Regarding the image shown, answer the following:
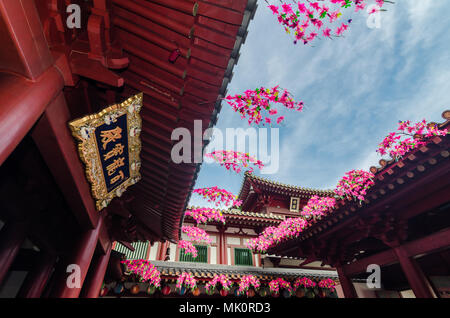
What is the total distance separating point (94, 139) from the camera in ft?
7.46

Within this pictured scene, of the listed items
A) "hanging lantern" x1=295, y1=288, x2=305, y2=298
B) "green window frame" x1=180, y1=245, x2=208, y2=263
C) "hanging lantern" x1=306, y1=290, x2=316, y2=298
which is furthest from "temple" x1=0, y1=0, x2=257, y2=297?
"hanging lantern" x1=306, y1=290, x2=316, y2=298

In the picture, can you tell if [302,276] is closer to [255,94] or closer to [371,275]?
[371,275]

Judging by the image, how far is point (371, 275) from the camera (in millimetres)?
7453

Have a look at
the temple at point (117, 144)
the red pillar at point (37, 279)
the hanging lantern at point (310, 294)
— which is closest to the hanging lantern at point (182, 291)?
the temple at point (117, 144)

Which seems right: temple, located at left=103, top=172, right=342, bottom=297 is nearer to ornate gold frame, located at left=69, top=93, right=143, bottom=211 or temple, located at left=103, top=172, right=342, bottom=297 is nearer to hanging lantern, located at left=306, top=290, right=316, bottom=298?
hanging lantern, located at left=306, top=290, right=316, bottom=298

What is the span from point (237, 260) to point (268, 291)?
7.22 feet

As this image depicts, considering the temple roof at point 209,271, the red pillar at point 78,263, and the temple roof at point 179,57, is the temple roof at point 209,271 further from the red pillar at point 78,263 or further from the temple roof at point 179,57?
the temple roof at point 179,57

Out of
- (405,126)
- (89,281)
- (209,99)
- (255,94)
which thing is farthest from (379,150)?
(89,281)

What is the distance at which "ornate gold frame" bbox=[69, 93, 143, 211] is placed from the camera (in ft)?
6.86

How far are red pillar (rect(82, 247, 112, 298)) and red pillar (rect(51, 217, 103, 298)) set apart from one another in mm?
1197

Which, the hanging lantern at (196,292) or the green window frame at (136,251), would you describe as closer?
the hanging lantern at (196,292)

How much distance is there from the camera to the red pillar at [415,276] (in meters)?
4.14

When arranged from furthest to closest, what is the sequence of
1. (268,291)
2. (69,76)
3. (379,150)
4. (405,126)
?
(268,291) → (379,150) → (405,126) → (69,76)

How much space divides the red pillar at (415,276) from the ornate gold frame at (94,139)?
18.4ft
